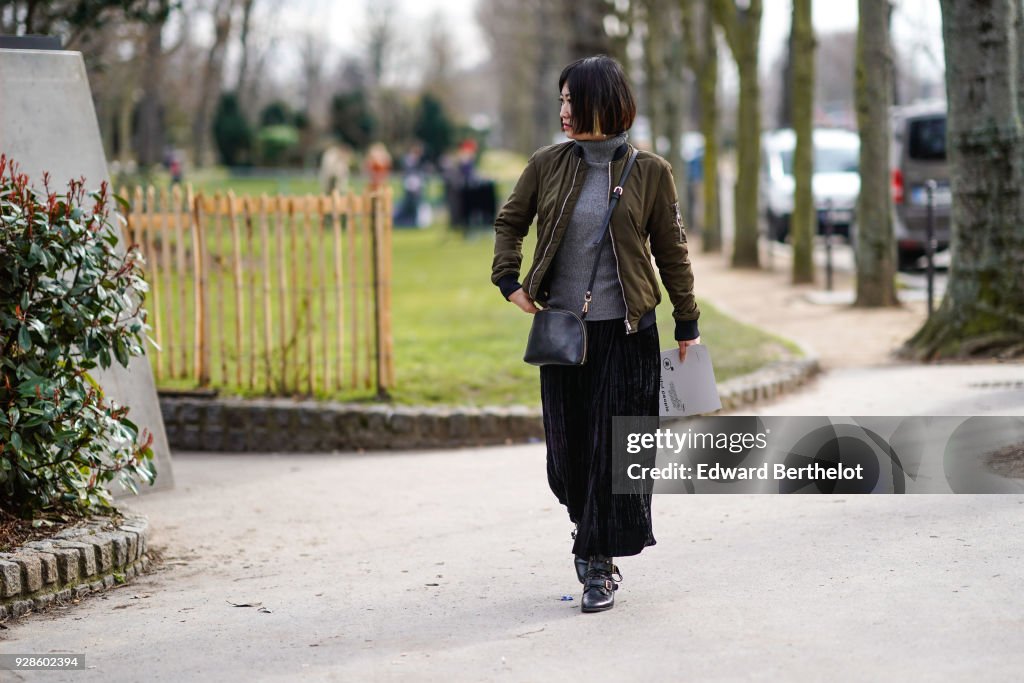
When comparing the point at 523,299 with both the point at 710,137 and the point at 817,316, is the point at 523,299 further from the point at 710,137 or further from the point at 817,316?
the point at 710,137

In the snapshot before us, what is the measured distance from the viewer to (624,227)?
490 centimetres

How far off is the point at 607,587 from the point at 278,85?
3360 inches

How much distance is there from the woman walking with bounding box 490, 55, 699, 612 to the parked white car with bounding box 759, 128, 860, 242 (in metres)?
19.9

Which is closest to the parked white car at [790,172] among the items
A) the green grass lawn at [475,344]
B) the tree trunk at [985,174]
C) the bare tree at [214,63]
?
the green grass lawn at [475,344]

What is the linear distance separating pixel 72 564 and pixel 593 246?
2495mm

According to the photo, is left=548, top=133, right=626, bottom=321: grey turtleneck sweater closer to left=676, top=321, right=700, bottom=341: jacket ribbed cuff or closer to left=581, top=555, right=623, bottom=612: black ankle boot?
left=676, top=321, right=700, bottom=341: jacket ribbed cuff

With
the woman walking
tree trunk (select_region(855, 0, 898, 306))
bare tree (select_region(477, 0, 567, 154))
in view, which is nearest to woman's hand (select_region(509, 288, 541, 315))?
the woman walking

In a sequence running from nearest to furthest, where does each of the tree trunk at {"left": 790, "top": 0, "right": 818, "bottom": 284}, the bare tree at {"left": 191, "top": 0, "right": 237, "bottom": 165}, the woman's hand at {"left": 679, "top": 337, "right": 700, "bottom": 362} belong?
the woman's hand at {"left": 679, "top": 337, "right": 700, "bottom": 362}
the tree trunk at {"left": 790, "top": 0, "right": 818, "bottom": 284}
the bare tree at {"left": 191, "top": 0, "right": 237, "bottom": 165}

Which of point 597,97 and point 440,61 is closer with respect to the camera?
point 597,97

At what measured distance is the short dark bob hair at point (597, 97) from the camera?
15.9ft

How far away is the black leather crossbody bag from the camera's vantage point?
4.86 m

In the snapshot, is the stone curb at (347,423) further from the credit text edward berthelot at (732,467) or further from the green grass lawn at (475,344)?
the credit text edward berthelot at (732,467)

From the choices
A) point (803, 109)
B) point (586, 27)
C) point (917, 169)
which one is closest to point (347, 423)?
point (803, 109)

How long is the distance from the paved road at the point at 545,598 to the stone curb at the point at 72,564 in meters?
0.10
